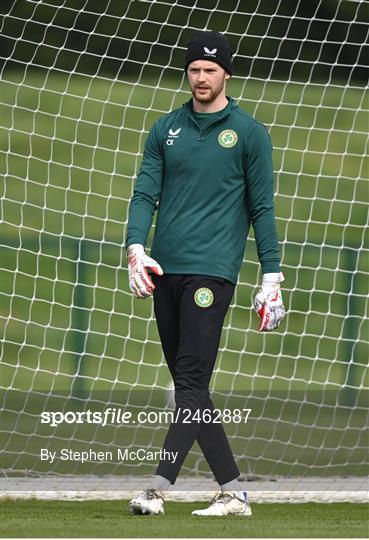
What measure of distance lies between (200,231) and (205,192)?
5.7 inches

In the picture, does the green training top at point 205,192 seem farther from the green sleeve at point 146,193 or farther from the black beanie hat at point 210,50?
the black beanie hat at point 210,50

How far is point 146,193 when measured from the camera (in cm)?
548

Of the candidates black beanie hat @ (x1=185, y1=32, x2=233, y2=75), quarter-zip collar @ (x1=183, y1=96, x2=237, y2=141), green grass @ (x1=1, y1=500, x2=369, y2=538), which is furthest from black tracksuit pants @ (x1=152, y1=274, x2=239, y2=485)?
black beanie hat @ (x1=185, y1=32, x2=233, y2=75)

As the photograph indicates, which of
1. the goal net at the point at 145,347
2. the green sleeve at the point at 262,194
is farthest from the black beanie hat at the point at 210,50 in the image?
the goal net at the point at 145,347

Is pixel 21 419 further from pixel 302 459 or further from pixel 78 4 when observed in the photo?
pixel 78 4

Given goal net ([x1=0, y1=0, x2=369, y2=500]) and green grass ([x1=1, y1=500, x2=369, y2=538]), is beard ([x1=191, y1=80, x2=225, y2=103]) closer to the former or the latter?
green grass ([x1=1, y1=500, x2=369, y2=538])

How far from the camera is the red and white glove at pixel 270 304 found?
5.46m

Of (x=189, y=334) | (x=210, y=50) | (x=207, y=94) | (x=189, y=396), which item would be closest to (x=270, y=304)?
(x=189, y=334)

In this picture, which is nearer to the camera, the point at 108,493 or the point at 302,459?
the point at 108,493

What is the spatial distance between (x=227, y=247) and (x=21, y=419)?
3.55 m

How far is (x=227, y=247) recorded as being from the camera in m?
5.44

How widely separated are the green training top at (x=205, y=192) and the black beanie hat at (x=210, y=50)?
0.17 metres

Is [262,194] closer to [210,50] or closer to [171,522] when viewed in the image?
[210,50]

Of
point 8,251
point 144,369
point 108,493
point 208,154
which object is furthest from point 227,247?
point 8,251
